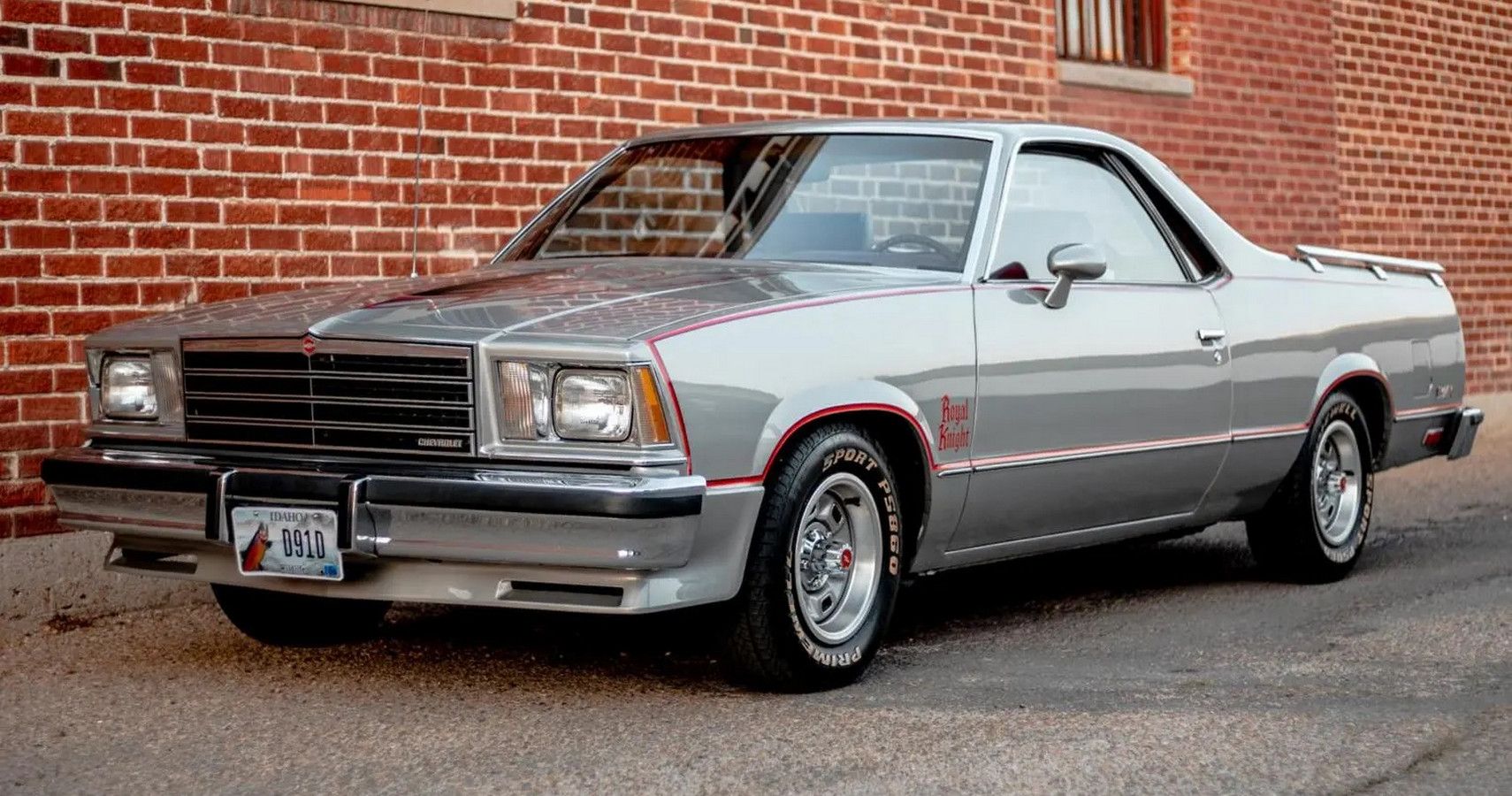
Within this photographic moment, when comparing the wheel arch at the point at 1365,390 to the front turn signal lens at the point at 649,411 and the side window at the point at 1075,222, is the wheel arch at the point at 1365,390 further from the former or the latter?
the front turn signal lens at the point at 649,411

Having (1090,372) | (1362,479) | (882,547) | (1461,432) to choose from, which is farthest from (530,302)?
(1461,432)

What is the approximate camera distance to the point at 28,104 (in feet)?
22.4

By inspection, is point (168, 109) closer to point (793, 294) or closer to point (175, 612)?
point (175, 612)

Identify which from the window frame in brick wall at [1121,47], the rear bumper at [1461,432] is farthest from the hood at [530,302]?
the window frame in brick wall at [1121,47]

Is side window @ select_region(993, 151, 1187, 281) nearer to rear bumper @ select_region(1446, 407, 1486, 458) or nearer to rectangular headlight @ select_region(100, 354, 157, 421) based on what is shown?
rear bumper @ select_region(1446, 407, 1486, 458)

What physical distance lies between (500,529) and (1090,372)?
2.15 meters

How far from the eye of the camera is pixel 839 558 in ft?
17.6

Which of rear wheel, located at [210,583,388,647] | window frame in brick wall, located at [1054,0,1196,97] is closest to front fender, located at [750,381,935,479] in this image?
rear wheel, located at [210,583,388,647]

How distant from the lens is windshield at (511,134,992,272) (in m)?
5.97

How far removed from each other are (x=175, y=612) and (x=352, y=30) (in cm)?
238

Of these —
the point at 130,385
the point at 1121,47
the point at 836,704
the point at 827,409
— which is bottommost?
the point at 836,704

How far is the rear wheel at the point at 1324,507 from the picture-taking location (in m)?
7.29

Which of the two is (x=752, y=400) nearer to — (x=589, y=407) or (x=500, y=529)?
(x=589, y=407)

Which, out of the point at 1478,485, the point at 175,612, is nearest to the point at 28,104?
the point at 175,612
